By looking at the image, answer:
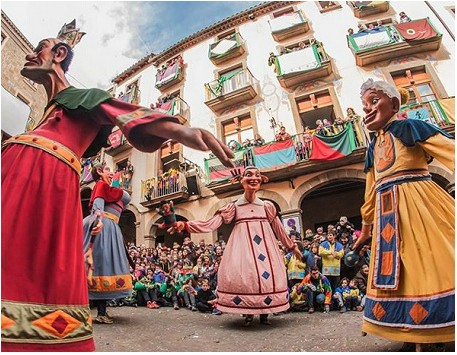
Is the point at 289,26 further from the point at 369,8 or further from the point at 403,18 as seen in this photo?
the point at 403,18

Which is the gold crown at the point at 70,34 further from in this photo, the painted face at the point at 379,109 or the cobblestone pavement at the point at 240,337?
the cobblestone pavement at the point at 240,337

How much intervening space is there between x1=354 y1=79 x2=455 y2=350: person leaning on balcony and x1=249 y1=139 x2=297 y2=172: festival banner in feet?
25.8

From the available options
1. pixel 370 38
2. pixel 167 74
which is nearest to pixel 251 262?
pixel 370 38

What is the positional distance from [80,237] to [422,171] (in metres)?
2.49

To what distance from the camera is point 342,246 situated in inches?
260

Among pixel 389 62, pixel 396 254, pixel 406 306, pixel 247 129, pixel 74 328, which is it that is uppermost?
pixel 389 62

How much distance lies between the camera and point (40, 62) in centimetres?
186

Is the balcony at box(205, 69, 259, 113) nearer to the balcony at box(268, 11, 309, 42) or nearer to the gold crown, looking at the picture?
the balcony at box(268, 11, 309, 42)

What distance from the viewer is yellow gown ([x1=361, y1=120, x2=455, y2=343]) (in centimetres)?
193

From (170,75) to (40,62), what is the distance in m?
14.4

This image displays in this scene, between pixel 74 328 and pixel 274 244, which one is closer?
pixel 74 328

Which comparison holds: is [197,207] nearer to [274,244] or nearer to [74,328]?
[274,244]

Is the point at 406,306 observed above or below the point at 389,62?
below

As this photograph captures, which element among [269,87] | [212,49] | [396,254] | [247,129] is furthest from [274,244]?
[212,49]
